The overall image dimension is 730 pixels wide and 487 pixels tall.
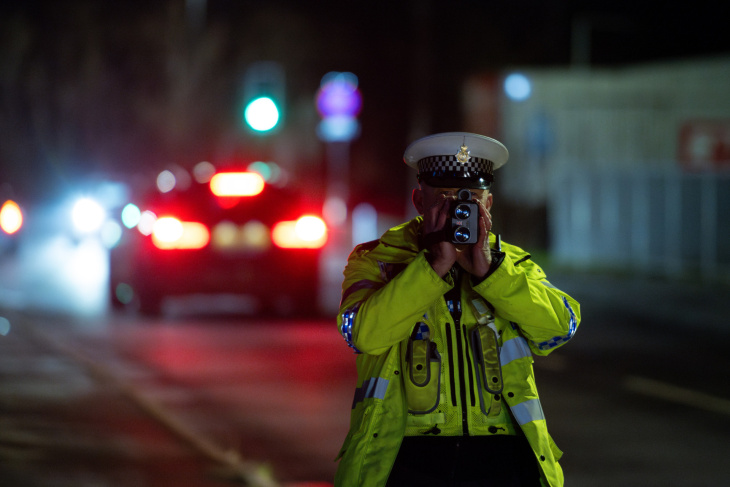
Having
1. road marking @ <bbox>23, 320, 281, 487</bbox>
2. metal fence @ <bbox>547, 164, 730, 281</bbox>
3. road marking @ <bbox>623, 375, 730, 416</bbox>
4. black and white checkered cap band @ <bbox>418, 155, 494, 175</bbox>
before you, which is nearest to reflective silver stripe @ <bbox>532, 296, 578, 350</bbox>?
black and white checkered cap band @ <bbox>418, 155, 494, 175</bbox>

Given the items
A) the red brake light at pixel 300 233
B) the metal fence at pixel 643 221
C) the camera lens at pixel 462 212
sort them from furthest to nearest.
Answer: the metal fence at pixel 643 221, the red brake light at pixel 300 233, the camera lens at pixel 462 212

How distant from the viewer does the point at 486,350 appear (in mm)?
2912

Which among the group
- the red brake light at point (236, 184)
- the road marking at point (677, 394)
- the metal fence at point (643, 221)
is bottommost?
the road marking at point (677, 394)

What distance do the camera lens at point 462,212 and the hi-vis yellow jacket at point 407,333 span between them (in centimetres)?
14

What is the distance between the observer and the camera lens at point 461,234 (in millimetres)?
2795

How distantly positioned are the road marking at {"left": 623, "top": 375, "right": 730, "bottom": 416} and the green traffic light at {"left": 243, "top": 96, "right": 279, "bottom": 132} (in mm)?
5265

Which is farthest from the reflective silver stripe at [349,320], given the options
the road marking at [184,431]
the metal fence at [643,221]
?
the metal fence at [643,221]

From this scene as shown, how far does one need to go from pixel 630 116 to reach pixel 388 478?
31.1 metres

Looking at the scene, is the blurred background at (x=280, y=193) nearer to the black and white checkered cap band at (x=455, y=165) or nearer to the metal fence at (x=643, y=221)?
the metal fence at (x=643, y=221)

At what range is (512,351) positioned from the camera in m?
2.97

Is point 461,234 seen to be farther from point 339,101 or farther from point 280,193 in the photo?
point 339,101

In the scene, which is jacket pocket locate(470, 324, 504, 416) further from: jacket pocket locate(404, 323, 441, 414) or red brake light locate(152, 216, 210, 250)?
red brake light locate(152, 216, 210, 250)

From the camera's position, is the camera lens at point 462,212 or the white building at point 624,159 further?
the white building at point 624,159

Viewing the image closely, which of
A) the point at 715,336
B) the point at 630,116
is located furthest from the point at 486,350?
the point at 630,116
